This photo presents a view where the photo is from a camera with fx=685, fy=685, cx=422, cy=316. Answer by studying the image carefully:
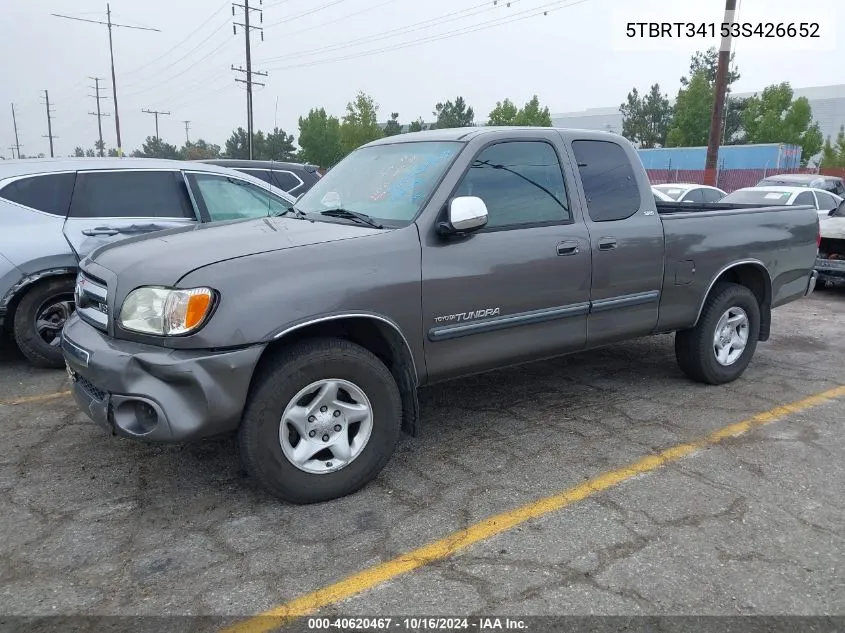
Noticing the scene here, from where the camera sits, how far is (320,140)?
48594 mm

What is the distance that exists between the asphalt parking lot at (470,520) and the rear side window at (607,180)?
138cm

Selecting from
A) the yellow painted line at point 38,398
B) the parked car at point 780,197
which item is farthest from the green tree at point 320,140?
the yellow painted line at point 38,398

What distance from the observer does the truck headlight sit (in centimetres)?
299

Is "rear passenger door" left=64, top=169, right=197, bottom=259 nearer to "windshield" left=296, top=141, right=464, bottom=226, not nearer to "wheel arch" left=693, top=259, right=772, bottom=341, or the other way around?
"windshield" left=296, top=141, right=464, bottom=226

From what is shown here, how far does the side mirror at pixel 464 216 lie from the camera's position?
3.52 metres

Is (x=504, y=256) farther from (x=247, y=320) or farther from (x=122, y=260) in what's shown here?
(x=122, y=260)

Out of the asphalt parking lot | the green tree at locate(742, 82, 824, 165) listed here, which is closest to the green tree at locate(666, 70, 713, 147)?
the green tree at locate(742, 82, 824, 165)

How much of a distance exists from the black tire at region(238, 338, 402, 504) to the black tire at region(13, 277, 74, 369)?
10.7 feet

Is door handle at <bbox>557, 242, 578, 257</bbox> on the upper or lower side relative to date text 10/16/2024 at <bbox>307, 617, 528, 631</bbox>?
upper

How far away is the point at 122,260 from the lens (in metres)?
3.37

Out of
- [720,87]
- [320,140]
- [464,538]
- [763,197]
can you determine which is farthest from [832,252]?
[320,140]

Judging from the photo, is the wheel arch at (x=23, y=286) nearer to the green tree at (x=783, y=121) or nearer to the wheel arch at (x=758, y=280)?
the wheel arch at (x=758, y=280)

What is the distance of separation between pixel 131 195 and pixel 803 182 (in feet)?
60.6

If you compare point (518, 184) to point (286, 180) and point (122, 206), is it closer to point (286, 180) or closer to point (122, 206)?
point (122, 206)
